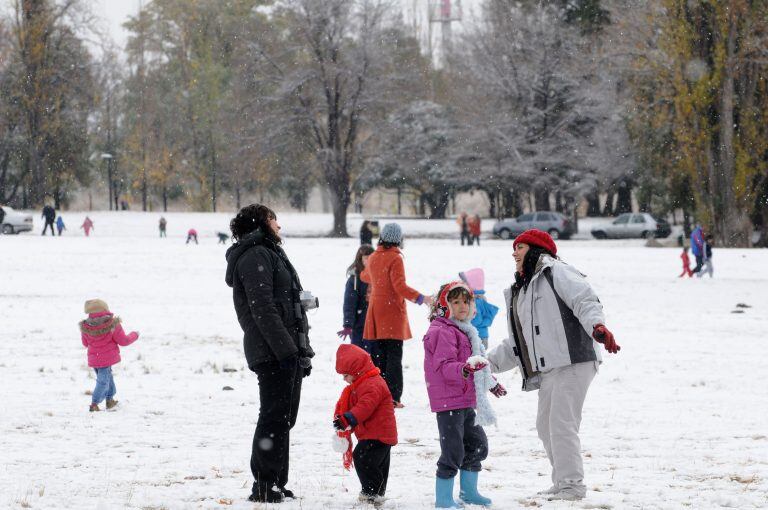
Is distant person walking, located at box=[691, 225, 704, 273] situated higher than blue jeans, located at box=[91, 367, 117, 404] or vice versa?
distant person walking, located at box=[691, 225, 704, 273]

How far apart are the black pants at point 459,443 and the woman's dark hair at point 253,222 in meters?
1.42

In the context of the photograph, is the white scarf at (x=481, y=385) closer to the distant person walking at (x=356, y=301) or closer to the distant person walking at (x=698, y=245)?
the distant person walking at (x=356, y=301)

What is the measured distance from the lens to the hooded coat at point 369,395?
6102mm

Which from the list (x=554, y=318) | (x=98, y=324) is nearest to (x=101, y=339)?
(x=98, y=324)

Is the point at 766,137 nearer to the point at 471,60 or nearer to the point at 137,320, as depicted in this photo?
the point at 471,60

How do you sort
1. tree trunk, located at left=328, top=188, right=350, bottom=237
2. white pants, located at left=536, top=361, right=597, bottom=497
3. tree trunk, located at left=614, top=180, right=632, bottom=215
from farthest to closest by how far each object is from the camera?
tree trunk, located at left=614, top=180, right=632, bottom=215 → tree trunk, located at left=328, top=188, right=350, bottom=237 → white pants, located at left=536, top=361, right=597, bottom=497

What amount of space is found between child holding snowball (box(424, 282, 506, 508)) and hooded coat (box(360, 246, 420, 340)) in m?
3.02

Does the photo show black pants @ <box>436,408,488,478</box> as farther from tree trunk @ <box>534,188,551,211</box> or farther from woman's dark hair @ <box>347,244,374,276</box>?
tree trunk @ <box>534,188,551,211</box>

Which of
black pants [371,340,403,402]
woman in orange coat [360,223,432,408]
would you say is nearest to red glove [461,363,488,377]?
woman in orange coat [360,223,432,408]

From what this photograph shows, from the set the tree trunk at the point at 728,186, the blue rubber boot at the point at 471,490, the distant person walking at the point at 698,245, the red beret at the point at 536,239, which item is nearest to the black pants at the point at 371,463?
the blue rubber boot at the point at 471,490

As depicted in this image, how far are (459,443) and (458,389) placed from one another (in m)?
0.30

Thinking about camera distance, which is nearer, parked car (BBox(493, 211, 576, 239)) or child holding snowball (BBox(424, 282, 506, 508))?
child holding snowball (BBox(424, 282, 506, 508))

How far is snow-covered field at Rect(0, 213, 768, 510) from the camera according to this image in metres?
6.58

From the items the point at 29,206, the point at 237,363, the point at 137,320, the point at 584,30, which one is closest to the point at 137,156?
the point at 29,206
